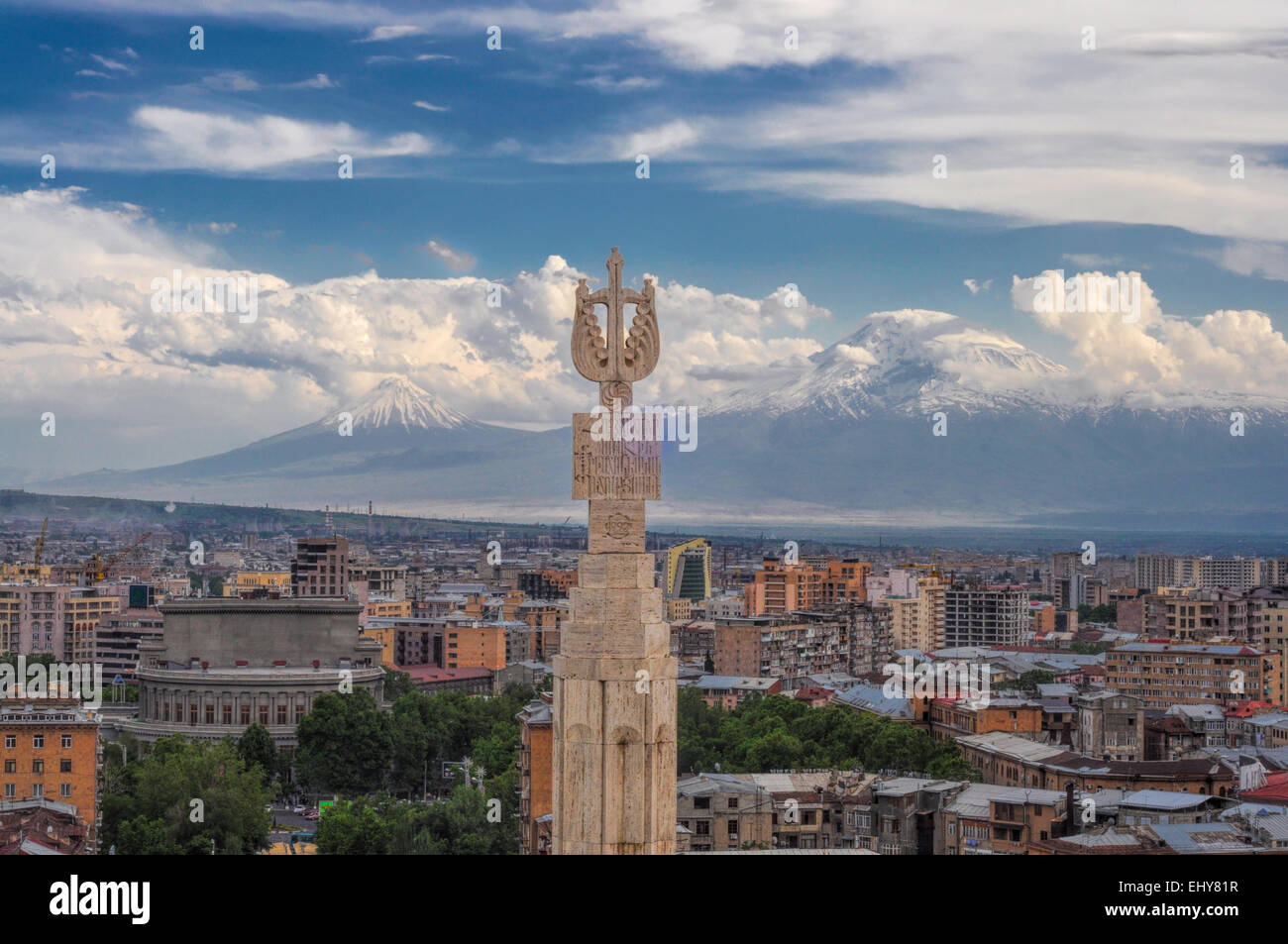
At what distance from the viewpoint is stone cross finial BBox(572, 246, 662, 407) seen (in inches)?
335

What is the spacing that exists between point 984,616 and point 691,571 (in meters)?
21.5

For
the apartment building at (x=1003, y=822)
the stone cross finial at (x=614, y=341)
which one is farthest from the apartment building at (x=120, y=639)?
the stone cross finial at (x=614, y=341)

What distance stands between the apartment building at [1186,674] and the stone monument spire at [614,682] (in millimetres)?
49240

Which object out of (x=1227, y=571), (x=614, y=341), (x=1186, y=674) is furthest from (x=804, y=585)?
(x=614, y=341)

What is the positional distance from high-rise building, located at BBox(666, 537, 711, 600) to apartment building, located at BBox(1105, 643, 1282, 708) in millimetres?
49219

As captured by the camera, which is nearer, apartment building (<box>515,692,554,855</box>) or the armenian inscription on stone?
the armenian inscription on stone

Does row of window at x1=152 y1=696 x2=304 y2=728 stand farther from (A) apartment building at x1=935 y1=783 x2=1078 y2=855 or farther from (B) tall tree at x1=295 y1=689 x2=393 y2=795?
(A) apartment building at x1=935 y1=783 x2=1078 y2=855

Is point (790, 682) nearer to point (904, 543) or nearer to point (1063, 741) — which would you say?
point (1063, 741)

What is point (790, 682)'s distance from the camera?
2485 inches

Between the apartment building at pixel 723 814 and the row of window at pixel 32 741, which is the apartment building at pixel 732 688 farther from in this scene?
the row of window at pixel 32 741

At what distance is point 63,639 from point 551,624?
22082mm

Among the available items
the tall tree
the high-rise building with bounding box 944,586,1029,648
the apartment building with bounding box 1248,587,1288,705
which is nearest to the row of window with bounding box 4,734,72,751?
the tall tree

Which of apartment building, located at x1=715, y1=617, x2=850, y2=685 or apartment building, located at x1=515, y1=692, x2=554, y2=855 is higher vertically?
apartment building, located at x1=515, y1=692, x2=554, y2=855

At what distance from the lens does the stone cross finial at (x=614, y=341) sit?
851 centimetres
